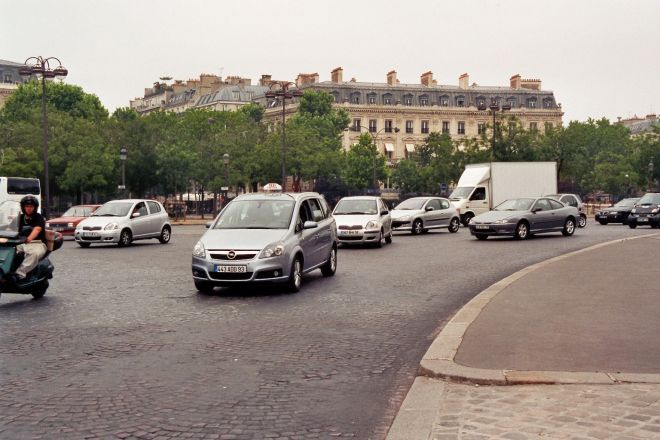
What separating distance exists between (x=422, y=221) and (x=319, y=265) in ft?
53.6

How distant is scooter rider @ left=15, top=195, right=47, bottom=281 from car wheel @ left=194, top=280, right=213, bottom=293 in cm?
228

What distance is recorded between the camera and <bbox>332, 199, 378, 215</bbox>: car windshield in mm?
23703

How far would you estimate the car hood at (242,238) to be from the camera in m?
12.0

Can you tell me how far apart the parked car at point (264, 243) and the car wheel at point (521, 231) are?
12.2 m

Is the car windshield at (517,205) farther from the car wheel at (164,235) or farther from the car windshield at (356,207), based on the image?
the car wheel at (164,235)

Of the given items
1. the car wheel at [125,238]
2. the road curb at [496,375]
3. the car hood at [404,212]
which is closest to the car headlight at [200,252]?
the road curb at [496,375]

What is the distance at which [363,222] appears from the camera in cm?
2277

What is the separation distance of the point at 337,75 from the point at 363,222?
94.9 m

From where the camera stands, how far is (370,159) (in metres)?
89.6

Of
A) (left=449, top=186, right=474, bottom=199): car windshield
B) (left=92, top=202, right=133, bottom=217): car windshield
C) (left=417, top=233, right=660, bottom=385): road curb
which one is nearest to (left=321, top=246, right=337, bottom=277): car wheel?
(left=417, top=233, right=660, bottom=385): road curb

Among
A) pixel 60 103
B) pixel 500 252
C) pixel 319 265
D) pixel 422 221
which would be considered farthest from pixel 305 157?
pixel 319 265

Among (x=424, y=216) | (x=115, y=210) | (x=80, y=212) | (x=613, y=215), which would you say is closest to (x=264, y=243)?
(x=115, y=210)

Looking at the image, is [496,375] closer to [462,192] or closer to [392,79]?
[462,192]

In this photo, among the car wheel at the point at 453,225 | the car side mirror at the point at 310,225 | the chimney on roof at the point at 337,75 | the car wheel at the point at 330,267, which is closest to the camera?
the car side mirror at the point at 310,225
